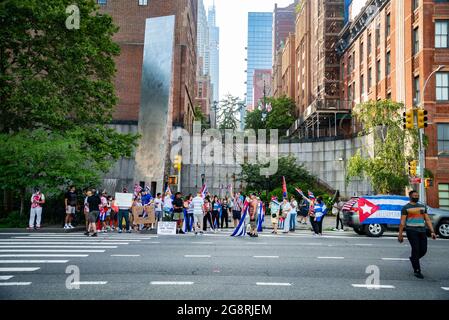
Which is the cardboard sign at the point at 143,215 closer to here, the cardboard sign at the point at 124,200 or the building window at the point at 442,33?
the cardboard sign at the point at 124,200

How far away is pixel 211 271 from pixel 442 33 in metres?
31.3

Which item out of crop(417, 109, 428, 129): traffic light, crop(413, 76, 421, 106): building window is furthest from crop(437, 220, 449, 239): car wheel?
crop(413, 76, 421, 106): building window

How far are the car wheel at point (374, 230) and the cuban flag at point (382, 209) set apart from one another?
27 cm

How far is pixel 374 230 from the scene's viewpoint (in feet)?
68.3

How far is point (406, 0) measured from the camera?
3681 centimetres

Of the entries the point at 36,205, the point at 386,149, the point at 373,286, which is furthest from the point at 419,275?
the point at 386,149

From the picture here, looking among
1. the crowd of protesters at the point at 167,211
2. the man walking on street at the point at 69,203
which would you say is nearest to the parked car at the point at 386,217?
the crowd of protesters at the point at 167,211

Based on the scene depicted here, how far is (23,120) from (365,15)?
35998mm

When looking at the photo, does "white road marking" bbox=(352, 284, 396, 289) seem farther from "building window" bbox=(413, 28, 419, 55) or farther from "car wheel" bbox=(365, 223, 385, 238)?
"building window" bbox=(413, 28, 419, 55)
